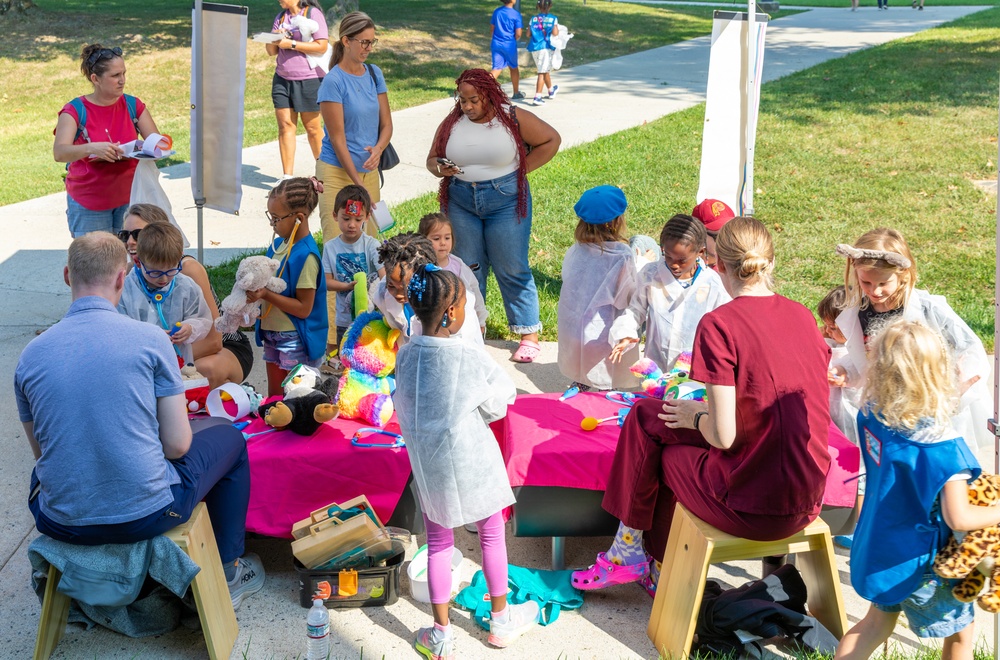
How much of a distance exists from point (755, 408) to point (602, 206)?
209 cm

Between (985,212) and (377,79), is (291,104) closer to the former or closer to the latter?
(377,79)

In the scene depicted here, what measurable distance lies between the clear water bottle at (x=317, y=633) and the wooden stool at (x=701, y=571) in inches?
50.2

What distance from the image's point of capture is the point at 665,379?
184 inches

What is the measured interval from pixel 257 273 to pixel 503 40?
929 cm

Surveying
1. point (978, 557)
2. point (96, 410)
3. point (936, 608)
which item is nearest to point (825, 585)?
point (936, 608)

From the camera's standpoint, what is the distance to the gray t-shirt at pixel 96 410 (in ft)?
10.9

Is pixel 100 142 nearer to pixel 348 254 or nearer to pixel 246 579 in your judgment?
pixel 348 254

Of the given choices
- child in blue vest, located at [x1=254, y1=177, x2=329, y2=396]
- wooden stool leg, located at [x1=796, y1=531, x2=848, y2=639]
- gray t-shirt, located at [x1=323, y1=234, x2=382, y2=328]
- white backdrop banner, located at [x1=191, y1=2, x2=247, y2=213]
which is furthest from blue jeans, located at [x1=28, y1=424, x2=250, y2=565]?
white backdrop banner, located at [x1=191, y1=2, x2=247, y2=213]

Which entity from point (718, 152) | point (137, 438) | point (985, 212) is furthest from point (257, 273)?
point (985, 212)

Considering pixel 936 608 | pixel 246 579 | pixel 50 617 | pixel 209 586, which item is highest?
pixel 936 608

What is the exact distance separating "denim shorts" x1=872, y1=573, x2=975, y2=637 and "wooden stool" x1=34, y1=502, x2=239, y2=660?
242cm

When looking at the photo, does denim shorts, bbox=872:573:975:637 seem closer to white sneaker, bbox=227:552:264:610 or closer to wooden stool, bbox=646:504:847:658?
wooden stool, bbox=646:504:847:658

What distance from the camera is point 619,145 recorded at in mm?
11391

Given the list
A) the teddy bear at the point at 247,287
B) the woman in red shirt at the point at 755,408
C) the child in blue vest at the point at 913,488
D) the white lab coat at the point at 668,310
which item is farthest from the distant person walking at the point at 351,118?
the child in blue vest at the point at 913,488
